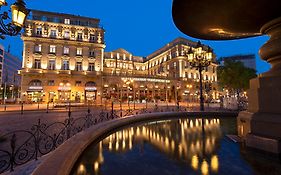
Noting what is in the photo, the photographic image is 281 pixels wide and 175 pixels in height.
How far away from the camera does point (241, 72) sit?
3766cm

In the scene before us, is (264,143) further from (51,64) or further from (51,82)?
(51,64)

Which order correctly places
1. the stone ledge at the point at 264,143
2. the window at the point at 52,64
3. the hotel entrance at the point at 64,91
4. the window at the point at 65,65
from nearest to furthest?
1. the stone ledge at the point at 264,143
2. the hotel entrance at the point at 64,91
3. the window at the point at 52,64
4. the window at the point at 65,65

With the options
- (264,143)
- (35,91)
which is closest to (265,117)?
(264,143)

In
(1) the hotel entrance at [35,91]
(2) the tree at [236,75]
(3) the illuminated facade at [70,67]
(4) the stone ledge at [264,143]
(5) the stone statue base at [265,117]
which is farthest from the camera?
(2) the tree at [236,75]

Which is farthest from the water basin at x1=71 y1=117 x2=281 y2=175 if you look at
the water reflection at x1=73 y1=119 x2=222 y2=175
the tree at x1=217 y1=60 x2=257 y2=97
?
the tree at x1=217 y1=60 x2=257 y2=97

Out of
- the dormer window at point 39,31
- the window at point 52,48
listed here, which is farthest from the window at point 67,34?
the dormer window at point 39,31

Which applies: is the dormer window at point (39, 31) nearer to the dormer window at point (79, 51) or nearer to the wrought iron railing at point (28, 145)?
the dormer window at point (79, 51)

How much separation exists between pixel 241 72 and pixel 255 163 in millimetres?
41715

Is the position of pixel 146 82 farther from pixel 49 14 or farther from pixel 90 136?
pixel 90 136

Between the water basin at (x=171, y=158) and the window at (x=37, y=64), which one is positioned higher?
the window at (x=37, y=64)

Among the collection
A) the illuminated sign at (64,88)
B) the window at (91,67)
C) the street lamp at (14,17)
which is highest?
the window at (91,67)

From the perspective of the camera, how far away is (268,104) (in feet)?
12.0

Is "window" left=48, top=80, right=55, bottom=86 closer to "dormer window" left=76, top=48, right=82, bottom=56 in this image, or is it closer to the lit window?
the lit window

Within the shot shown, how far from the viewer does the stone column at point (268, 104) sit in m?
3.32
